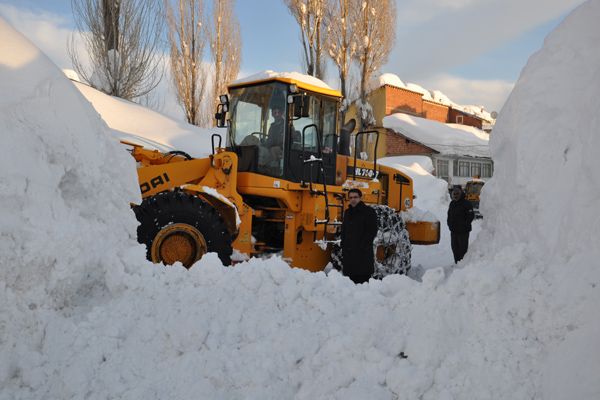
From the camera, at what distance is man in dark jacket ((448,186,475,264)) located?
7355mm

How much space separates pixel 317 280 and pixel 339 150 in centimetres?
403

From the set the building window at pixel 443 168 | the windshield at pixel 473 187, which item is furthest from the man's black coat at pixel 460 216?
the building window at pixel 443 168

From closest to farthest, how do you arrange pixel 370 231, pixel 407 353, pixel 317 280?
pixel 407 353
pixel 317 280
pixel 370 231

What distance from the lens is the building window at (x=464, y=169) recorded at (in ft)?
89.0

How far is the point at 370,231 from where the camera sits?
484 centimetres

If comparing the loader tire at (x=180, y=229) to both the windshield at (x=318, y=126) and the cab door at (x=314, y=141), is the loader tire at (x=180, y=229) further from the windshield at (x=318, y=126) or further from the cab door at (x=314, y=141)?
the windshield at (x=318, y=126)

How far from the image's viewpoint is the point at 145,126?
1672 centimetres

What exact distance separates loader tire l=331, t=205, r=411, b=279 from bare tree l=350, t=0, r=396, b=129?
48.6ft

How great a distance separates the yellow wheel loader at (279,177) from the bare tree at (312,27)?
45.8 ft

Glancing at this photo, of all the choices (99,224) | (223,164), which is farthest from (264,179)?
(99,224)

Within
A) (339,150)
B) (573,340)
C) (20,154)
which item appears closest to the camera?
(573,340)

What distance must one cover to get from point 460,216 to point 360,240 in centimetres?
316

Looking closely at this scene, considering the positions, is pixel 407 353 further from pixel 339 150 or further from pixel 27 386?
pixel 339 150

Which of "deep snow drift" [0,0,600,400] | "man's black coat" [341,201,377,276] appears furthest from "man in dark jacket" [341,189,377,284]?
"deep snow drift" [0,0,600,400]
